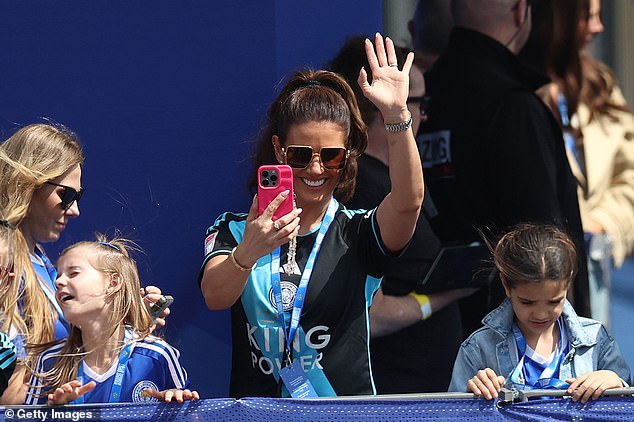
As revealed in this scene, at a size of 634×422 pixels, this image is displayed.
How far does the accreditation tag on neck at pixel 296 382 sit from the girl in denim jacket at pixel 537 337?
428 mm

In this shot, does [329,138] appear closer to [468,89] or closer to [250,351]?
[250,351]

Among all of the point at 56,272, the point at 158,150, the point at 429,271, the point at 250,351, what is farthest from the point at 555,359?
the point at 158,150

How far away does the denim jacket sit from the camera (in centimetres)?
332

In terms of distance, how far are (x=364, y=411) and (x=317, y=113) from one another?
91 centimetres

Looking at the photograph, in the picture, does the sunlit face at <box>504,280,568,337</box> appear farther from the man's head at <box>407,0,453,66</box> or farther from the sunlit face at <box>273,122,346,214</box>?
the man's head at <box>407,0,453,66</box>

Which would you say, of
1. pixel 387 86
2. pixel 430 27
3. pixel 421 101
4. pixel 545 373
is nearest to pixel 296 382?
pixel 545 373

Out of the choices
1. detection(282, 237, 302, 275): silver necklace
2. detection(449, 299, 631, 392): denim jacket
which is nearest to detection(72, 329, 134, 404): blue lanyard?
detection(282, 237, 302, 275): silver necklace

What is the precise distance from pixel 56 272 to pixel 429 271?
1.55 metres

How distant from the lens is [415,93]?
14.9 feet

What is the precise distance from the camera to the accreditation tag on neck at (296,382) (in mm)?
3230

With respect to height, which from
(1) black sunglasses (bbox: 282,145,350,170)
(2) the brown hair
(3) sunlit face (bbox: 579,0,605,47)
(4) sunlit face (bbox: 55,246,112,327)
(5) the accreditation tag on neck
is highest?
(1) black sunglasses (bbox: 282,145,350,170)

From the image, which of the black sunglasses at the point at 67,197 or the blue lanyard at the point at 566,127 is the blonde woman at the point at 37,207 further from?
the blue lanyard at the point at 566,127

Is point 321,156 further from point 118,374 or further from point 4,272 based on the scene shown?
point 4,272

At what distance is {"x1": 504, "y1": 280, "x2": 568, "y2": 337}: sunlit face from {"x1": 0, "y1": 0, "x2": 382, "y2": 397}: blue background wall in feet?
4.95
